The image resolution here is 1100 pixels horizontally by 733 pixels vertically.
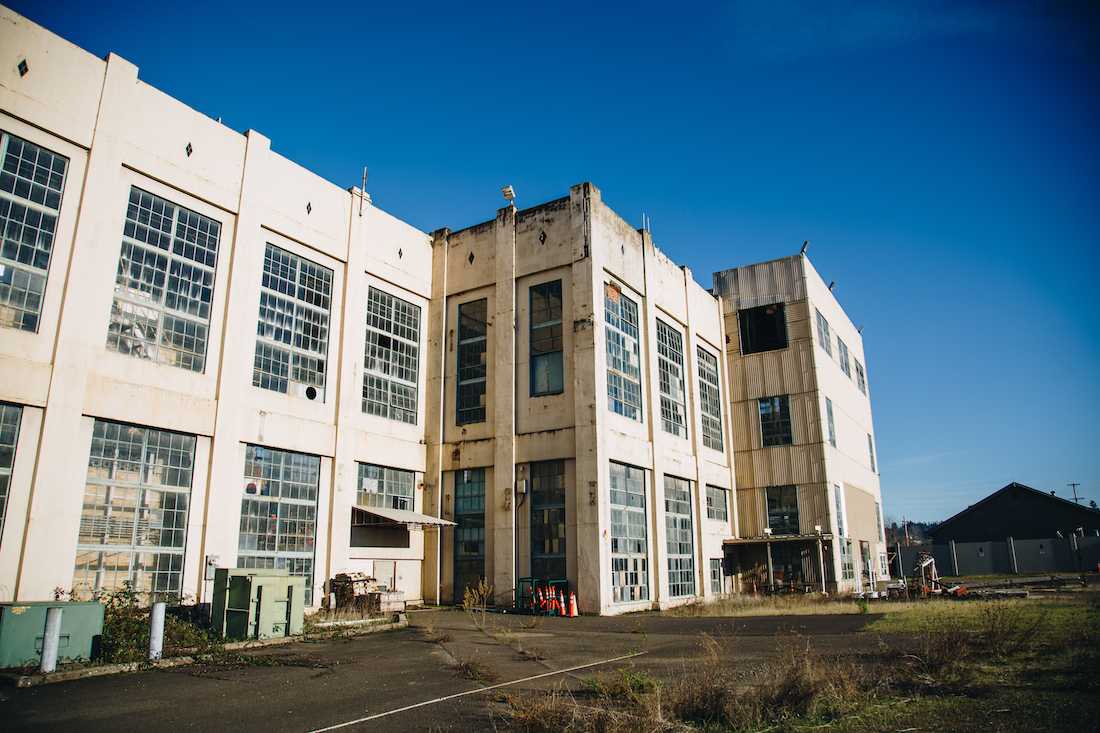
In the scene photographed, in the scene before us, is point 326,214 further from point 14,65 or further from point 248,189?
point 14,65

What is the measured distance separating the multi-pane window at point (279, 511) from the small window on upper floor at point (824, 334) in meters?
24.4

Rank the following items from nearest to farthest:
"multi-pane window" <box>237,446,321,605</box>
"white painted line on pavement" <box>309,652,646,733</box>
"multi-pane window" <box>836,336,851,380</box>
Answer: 1. "white painted line on pavement" <box>309,652,646,733</box>
2. "multi-pane window" <box>237,446,321,605</box>
3. "multi-pane window" <box>836,336,851,380</box>

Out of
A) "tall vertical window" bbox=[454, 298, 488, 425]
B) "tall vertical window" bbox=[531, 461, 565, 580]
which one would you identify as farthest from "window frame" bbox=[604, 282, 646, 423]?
"tall vertical window" bbox=[454, 298, 488, 425]

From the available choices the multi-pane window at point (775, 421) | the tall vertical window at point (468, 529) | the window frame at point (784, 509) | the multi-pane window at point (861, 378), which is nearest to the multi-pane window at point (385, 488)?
the tall vertical window at point (468, 529)

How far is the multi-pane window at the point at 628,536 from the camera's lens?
23641 mm

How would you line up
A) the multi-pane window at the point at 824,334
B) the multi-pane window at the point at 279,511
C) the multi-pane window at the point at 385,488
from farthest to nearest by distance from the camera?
the multi-pane window at the point at 824,334 → the multi-pane window at the point at 385,488 → the multi-pane window at the point at 279,511

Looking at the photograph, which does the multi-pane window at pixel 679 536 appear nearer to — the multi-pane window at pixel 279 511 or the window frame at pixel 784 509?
the window frame at pixel 784 509

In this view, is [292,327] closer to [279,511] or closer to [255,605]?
[279,511]

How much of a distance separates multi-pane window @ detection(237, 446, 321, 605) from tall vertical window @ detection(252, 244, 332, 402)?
6.64ft

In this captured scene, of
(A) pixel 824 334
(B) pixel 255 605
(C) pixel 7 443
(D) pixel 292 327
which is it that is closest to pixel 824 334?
(A) pixel 824 334

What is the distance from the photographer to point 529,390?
2497 centimetres

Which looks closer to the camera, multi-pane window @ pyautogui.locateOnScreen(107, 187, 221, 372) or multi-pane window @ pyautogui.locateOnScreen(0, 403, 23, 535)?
multi-pane window @ pyautogui.locateOnScreen(0, 403, 23, 535)

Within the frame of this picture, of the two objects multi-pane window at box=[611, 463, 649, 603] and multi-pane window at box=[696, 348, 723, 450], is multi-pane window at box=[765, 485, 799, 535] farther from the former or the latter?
multi-pane window at box=[611, 463, 649, 603]

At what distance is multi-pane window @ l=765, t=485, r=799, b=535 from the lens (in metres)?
32.6
